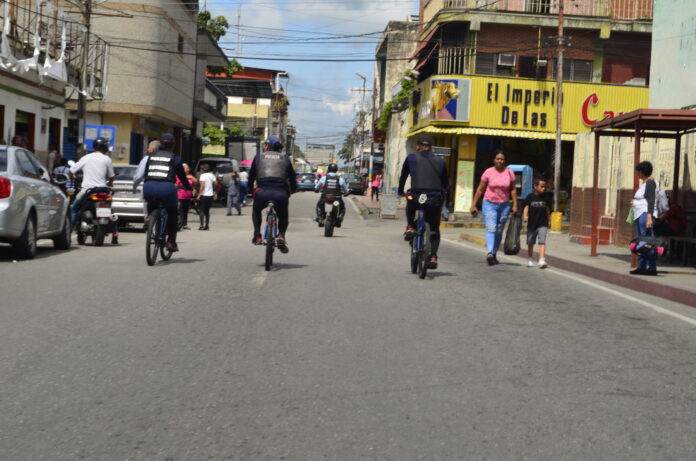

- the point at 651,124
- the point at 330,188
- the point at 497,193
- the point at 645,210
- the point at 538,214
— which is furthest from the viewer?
the point at 330,188

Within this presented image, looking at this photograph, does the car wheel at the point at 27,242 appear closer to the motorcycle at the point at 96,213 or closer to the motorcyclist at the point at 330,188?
the motorcycle at the point at 96,213

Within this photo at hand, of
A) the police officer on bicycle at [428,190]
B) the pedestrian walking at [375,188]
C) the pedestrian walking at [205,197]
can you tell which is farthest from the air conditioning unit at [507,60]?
the police officer on bicycle at [428,190]

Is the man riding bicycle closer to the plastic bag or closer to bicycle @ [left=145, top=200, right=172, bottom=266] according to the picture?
bicycle @ [left=145, top=200, right=172, bottom=266]

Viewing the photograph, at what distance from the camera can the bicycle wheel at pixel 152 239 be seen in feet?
39.8

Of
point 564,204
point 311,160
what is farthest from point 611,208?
point 311,160

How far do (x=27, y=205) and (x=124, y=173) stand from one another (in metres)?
9.79

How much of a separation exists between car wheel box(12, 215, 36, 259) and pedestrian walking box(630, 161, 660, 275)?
352 inches

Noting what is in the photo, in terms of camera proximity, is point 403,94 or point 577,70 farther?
point 403,94

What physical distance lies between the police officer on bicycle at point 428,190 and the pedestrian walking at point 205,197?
13.5 meters

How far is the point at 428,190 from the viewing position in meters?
12.3

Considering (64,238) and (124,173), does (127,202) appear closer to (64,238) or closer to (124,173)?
(124,173)

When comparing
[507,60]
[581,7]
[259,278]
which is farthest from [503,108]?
[259,278]

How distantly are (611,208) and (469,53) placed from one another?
690 inches

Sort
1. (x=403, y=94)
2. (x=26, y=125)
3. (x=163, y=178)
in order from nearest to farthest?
(x=163, y=178), (x=26, y=125), (x=403, y=94)
